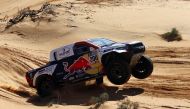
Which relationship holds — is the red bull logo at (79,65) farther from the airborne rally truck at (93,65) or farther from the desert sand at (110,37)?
the desert sand at (110,37)

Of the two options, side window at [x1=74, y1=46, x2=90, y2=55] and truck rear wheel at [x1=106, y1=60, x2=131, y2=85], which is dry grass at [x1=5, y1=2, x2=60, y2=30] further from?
truck rear wheel at [x1=106, y1=60, x2=131, y2=85]

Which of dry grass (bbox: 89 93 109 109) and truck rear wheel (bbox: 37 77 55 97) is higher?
dry grass (bbox: 89 93 109 109)

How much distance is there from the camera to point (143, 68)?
18.1 m

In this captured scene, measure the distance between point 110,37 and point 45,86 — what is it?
9.15 m

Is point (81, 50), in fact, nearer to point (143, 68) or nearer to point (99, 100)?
point (143, 68)

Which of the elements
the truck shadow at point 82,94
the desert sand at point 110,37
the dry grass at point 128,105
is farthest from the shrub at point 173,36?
the dry grass at point 128,105

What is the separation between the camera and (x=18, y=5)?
40438 mm

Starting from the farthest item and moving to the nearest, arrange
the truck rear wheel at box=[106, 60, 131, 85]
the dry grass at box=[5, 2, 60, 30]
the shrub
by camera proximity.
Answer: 1. the dry grass at box=[5, 2, 60, 30]
2. the shrub
3. the truck rear wheel at box=[106, 60, 131, 85]

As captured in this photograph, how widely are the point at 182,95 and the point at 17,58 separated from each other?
29.9ft

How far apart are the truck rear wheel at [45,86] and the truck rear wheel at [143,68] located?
2.86m

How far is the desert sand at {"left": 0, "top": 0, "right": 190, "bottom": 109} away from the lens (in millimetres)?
17109

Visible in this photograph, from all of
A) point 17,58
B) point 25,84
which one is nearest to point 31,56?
point 17,58

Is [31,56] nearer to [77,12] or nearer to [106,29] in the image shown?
[106,29]

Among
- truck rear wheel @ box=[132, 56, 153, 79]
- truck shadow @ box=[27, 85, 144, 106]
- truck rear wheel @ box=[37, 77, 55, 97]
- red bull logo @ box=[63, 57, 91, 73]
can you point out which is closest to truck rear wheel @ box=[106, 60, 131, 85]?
truck shadow @ box=[27, 85, 144, 106]
